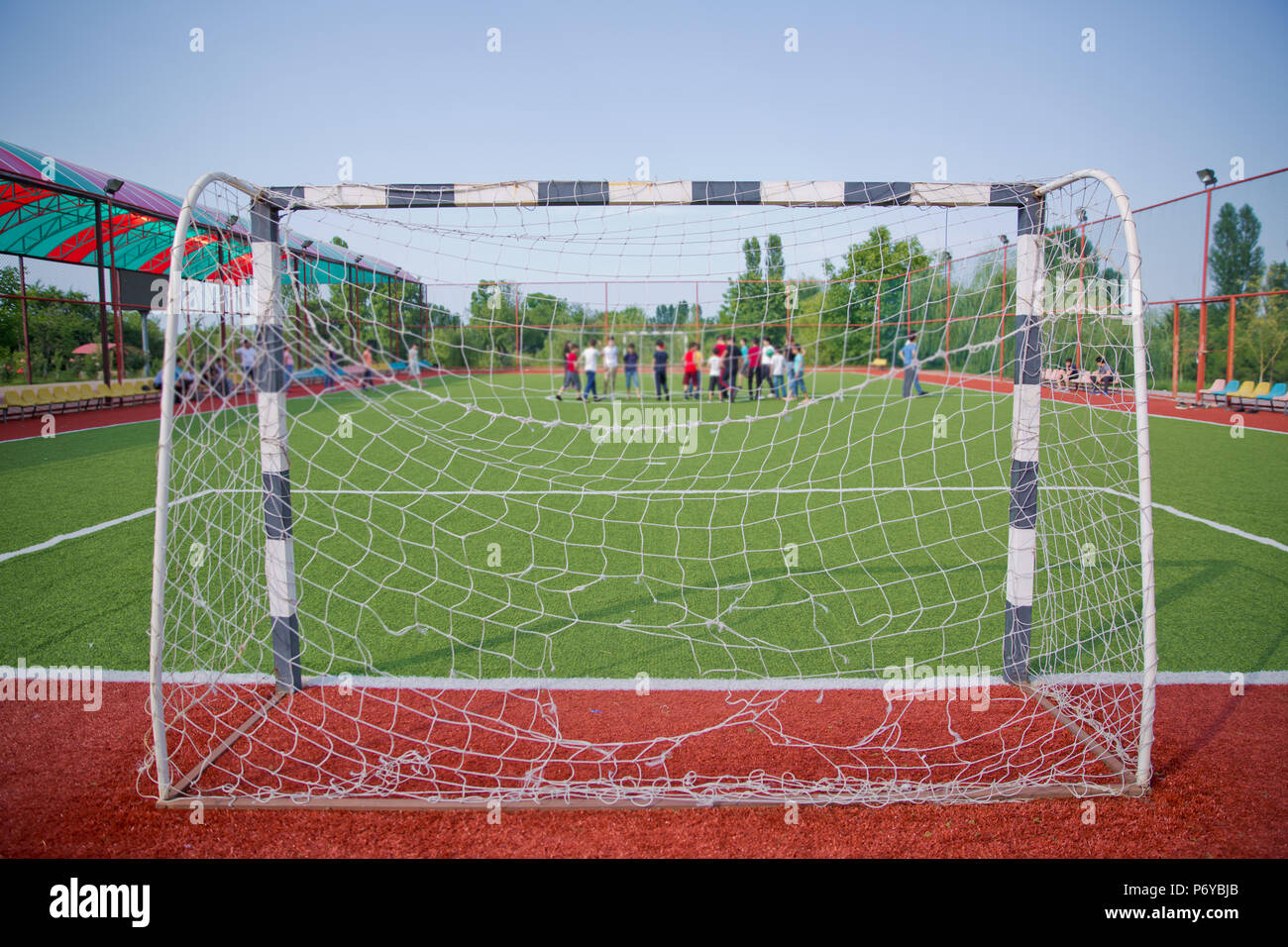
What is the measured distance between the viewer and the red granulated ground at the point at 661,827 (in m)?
2.50

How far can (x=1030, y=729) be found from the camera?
3262 millimetres

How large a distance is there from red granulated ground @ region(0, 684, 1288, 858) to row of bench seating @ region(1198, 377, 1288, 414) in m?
17.1

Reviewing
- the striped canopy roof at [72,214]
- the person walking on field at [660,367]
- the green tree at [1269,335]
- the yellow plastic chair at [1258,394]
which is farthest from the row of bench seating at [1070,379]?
the green tree at [1269,335]

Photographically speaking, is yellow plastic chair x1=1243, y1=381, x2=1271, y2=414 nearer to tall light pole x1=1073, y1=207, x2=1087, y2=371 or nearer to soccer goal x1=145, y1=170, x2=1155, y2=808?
soccer goal x1=145, y1=170, x2=1155, y2=808

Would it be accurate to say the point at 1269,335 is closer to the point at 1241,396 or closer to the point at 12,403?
the point at 1241,396

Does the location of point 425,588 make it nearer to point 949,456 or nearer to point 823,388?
point 949,456

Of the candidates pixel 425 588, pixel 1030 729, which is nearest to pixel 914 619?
pixel 1030 729

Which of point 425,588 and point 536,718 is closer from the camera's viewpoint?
point 536,718

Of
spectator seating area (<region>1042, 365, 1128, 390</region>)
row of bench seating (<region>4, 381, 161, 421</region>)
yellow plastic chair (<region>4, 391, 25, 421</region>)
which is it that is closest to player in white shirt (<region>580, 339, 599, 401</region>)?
row of bench seating (<region>4, 381, 161, 421</region>)

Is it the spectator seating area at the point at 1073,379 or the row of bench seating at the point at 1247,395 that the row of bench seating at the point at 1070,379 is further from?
the row of bench seating at the point at 1247,395

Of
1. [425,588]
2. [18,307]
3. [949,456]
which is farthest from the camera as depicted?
[18,307]

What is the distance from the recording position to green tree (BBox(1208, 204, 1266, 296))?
57.0 ft

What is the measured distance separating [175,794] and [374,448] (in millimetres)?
8819

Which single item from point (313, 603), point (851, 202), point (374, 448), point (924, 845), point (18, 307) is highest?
point (18, 307)
